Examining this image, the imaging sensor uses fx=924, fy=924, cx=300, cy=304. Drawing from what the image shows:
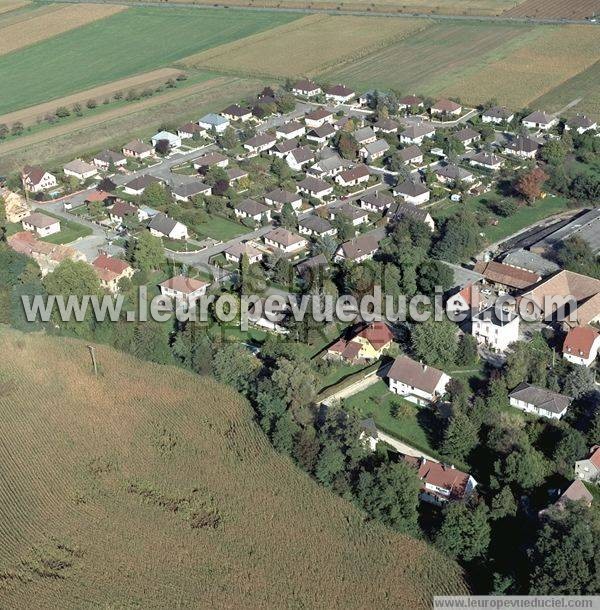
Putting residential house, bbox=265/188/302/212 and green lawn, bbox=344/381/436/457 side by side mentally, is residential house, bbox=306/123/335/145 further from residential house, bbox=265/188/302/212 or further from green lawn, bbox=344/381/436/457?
green lawn, bbox=344/381/436/457

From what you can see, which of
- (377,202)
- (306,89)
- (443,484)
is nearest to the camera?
(443,484)

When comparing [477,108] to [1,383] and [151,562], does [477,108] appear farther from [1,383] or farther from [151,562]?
[151,562]

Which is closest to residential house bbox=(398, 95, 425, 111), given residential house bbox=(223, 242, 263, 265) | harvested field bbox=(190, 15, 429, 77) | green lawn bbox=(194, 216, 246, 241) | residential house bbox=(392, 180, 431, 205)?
harvested field bbox=(190, 15, 429, 77)

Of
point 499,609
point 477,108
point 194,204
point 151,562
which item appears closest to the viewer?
point 499,609

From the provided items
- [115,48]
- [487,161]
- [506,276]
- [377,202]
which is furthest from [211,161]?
[115,48]

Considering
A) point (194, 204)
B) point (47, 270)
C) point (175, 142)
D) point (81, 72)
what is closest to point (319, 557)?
point (47, 270)

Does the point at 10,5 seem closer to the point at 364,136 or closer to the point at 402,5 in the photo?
the point at 402,5
